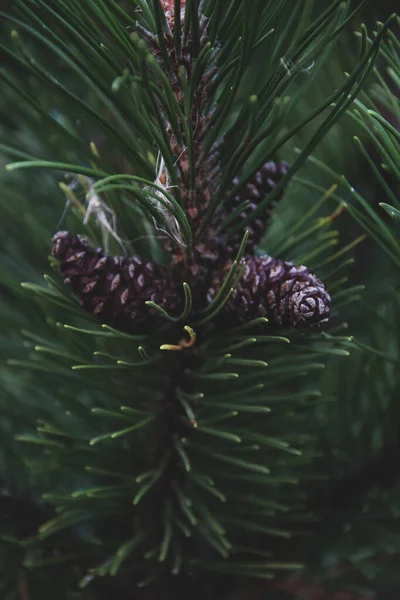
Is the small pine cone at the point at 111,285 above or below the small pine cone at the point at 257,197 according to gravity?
below

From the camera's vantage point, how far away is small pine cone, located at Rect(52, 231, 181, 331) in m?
0.35

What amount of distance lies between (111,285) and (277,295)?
89 millimetres

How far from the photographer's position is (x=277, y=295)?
1.11 feet

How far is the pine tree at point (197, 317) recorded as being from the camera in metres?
0.32

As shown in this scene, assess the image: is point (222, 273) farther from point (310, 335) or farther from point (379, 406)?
point (379, 406)

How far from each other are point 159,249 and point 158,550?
0.19 metres

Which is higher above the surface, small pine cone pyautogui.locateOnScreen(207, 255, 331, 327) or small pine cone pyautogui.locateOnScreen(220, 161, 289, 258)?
small pine cone pyautogui.locateOnScreen(220, 161, 289, 258)

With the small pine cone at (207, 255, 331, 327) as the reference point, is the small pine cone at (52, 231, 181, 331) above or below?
below

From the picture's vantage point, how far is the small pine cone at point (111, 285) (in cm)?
35

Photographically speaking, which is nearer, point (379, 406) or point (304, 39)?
point (304, 39)

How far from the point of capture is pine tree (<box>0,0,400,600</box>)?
0.32 m

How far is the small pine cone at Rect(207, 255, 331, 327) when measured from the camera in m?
0.33

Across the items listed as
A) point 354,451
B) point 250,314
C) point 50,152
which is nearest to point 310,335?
point 250,314

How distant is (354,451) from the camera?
1.63 ft
